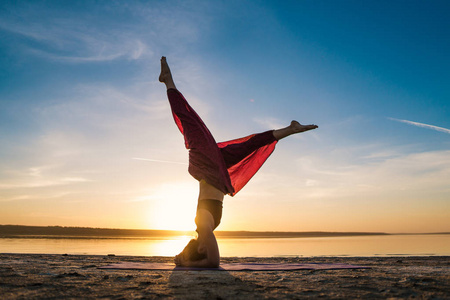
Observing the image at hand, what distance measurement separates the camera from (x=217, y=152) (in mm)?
6098

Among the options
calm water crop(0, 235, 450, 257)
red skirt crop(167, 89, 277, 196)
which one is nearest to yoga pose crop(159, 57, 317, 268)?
red skirt crop(167, 89, 277, 196)

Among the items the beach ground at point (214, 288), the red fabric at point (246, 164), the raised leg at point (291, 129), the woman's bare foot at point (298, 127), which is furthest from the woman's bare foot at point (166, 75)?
the beach ground at point (214, 288)

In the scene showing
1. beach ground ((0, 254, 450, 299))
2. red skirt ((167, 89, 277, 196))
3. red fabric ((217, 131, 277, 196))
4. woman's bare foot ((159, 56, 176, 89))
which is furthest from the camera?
red fabric ((217, 131, 277, 196))

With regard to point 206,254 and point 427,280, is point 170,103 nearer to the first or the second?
point 206,254

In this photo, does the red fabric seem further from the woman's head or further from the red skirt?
the woman's head

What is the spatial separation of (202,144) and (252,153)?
141 cm

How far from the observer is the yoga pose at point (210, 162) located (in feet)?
18.2

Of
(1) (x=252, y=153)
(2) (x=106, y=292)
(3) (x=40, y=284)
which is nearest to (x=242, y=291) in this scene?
(2) (x=106, y=292)

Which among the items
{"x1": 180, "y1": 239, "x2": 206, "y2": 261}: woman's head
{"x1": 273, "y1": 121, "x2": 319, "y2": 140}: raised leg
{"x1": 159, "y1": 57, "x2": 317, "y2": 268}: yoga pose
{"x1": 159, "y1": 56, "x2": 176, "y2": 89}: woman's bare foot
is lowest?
{"x1": 180, "y1": 239, "x2": 206, "y2": 261}: woman's head

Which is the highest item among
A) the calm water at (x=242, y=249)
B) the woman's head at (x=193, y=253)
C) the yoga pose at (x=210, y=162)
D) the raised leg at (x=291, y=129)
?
the raised leg at (x=291, y=129)

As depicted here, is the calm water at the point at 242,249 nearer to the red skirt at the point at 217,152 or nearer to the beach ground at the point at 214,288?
the red skirt at the point at 217,152

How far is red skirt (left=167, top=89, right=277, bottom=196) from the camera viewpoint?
5891 millimetres

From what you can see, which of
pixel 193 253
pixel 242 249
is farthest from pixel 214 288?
pixel 242 249

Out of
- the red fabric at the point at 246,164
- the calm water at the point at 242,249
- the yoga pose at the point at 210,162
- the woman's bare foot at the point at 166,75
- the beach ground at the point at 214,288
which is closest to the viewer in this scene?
the beach ground at the point at 214,288
